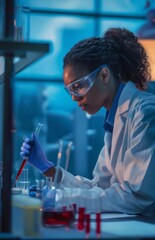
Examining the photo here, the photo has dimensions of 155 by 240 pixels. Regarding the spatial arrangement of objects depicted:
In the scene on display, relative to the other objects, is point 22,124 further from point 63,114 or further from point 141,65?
point 141,65

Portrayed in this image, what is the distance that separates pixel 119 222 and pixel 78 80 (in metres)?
0.82

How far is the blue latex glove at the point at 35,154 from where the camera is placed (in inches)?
112

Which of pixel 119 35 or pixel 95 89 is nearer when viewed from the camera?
pixel 95 89

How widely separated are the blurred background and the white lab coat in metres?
3.29

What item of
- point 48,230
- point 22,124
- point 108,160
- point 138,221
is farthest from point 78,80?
point 22,124

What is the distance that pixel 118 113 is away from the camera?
2.60m

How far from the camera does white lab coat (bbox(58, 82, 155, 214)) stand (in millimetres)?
2270

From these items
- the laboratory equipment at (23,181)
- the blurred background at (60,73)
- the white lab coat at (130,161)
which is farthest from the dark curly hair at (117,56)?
the blurred background at (60,73)

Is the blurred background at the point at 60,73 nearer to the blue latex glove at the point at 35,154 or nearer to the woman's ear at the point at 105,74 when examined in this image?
the blue latex glove at the point at 35,154

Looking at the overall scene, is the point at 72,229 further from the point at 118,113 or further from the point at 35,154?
the point at 35,154

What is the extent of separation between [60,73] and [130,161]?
3.76 meters

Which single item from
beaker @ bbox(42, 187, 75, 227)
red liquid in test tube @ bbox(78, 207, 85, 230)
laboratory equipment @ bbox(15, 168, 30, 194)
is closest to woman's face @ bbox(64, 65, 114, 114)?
laboratory equipment @ bbox(15, 168, 30, 194)

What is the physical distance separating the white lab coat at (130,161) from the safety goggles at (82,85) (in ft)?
0.53

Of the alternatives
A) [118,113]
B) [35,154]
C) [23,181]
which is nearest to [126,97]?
[118,113]
